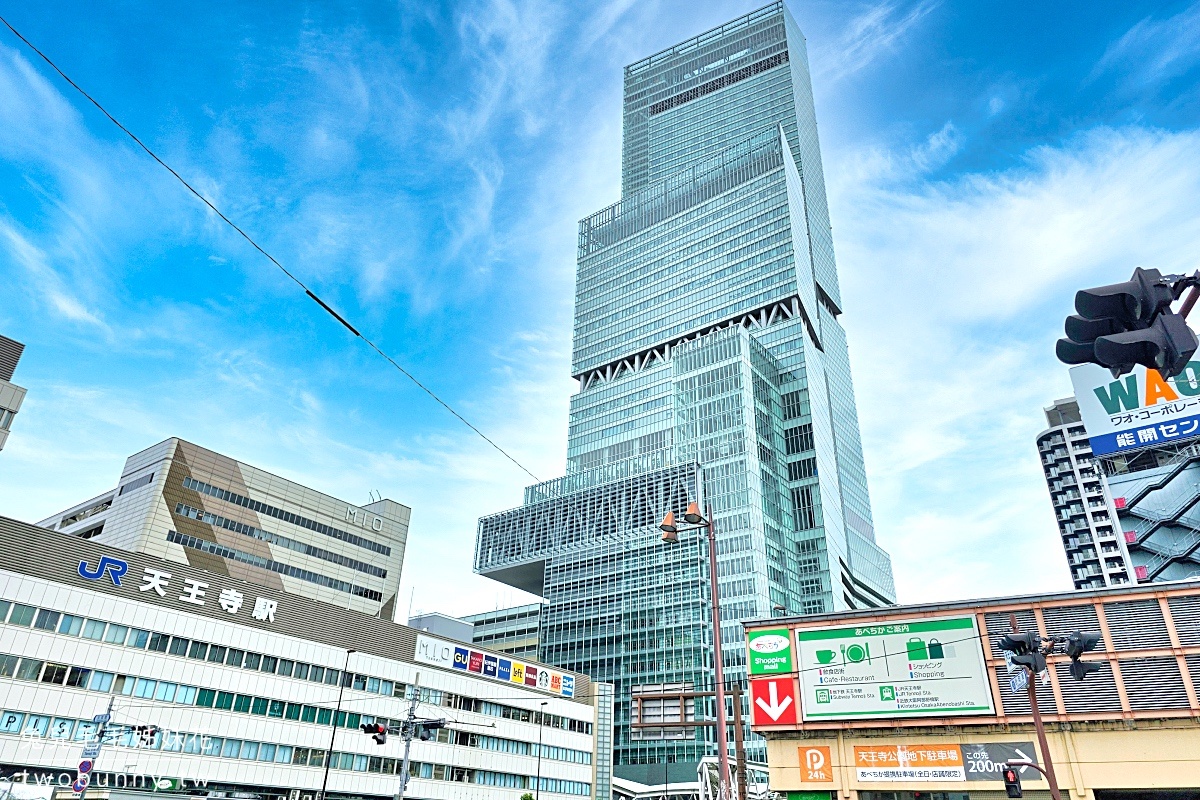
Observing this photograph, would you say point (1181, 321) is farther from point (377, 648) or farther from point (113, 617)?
point (377, 648)

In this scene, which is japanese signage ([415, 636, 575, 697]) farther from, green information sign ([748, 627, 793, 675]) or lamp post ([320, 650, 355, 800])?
green information sign ([748, 627, 793, 675])

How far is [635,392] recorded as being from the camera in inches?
5709

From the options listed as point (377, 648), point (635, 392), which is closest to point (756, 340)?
point (635, 392)

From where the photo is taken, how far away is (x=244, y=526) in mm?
83188

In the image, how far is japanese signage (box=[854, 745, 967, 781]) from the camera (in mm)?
27031

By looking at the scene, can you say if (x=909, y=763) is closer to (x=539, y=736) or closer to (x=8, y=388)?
(x=539, y=736)

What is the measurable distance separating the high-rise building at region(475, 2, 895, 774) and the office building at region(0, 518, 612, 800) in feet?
145

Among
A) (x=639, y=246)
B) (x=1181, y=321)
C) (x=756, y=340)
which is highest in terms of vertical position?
(x=639, y=246)

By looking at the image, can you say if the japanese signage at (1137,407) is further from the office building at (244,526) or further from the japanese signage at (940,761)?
the office building at (244,526)

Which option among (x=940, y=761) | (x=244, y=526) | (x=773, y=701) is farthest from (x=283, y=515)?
(x=940, y=761)

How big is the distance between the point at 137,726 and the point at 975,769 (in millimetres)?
46891

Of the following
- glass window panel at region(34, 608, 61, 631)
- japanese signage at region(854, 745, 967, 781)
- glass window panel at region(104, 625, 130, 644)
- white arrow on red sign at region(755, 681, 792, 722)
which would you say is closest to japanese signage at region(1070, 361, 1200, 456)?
japanese signage at region(854, 745, 967, 781)

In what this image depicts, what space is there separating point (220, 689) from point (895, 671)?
4434 cm

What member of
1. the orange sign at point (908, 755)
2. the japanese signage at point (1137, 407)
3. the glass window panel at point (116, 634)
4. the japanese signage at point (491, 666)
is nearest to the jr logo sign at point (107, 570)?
the glass window panel at point (116, 634)
